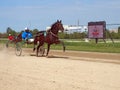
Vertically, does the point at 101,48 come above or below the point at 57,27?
below

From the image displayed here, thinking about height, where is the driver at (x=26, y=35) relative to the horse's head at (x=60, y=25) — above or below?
below

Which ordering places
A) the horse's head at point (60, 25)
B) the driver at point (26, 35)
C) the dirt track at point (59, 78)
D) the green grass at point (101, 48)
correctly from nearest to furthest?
the dirt track at point (59, 78), the horse's head at point (60, 25), the driver at point (26, 35), the green grass at point (101, 48)

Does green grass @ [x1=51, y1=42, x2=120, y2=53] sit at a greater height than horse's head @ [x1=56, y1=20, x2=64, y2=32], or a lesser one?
lesser

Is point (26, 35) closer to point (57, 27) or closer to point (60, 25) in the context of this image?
point (57, 27)

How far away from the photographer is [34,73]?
16562 millimetres

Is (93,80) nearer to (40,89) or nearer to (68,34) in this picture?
(40,89)

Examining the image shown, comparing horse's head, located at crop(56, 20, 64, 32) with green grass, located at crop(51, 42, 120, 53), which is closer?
horse's head, located at crop(56, 20, 64, 32)

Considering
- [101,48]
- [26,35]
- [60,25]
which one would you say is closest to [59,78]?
[60,25]

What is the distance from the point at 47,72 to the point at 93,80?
122 inches

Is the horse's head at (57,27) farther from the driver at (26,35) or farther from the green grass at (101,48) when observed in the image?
the green grass at (101,48)

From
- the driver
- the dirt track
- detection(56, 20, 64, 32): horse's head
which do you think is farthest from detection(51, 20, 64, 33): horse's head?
the dirt track

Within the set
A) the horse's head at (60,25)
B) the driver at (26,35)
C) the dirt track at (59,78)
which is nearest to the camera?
the dirt track at (59,78)

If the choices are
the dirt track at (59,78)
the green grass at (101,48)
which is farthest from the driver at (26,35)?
the dirt track at (59,78)

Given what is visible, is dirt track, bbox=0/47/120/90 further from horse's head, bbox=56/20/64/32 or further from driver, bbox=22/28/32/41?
driver, bbox=22/28/32/41
